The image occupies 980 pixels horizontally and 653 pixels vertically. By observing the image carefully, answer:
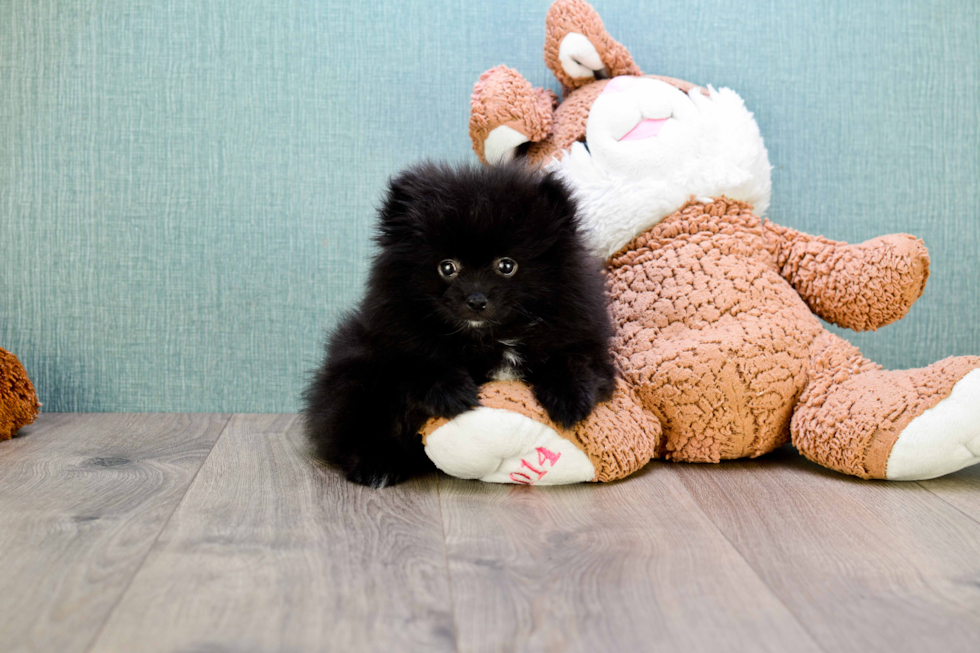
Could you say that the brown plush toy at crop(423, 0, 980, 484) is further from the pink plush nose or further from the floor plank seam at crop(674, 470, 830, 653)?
the floor plank seam at crop(674, 470, 830, 653)

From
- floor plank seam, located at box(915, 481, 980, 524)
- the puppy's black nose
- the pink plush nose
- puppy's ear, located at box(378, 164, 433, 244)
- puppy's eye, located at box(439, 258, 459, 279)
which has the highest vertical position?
the pink plush nose

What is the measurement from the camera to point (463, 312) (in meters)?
1.23

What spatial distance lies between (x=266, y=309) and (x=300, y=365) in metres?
0.16

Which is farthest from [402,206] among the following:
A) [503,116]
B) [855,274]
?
[855,274]

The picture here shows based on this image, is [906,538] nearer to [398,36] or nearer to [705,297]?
[705,297]

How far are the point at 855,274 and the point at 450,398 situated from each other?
0.86m

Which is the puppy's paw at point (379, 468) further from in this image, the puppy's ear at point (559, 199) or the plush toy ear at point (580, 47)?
the plush toy ear at point (580, 47)

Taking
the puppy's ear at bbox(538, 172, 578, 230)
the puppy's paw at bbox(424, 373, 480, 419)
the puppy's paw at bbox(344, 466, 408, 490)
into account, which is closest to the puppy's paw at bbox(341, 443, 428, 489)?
the puppy's paw at bbox(344, 466, 408, 490)

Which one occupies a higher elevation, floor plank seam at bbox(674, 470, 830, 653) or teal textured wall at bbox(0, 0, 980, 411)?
teal textured wall at bbox(0, 0, 980, 411)

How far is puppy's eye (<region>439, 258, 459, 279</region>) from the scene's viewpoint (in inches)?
49.6

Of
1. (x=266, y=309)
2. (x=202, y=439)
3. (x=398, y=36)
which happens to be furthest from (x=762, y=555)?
(x=398, y=36)

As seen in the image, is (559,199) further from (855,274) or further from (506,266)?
(855,274)

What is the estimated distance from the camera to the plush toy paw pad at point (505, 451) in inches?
49.5

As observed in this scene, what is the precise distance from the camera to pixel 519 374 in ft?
4.42
